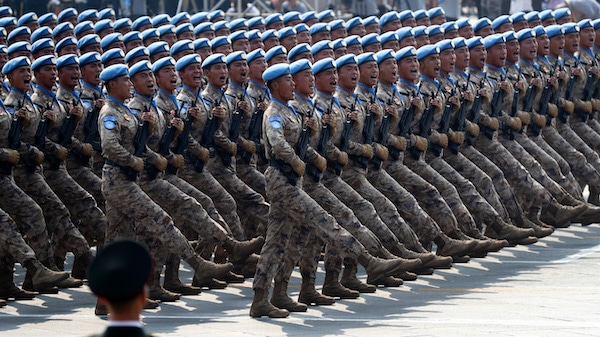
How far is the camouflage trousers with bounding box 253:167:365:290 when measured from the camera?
11.5 meters

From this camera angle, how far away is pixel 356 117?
1292cm

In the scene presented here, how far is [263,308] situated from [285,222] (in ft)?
2.33

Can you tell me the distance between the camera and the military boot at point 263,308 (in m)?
11.3

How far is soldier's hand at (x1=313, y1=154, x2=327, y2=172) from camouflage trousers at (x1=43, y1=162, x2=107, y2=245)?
7.49ft

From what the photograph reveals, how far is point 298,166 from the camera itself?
37.6ft

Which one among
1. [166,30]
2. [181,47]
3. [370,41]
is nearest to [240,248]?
[181,47]

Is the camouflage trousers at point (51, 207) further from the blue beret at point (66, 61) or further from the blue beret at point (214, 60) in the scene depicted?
the blue beret at point (214, 60)

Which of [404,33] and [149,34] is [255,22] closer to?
[149,34]

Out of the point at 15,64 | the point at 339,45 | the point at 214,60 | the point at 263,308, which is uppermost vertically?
the point at 339,45

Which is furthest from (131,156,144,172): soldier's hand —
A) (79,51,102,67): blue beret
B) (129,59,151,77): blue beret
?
(79,51,102,67): blue beret

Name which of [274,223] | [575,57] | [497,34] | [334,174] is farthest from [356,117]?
[575,57]

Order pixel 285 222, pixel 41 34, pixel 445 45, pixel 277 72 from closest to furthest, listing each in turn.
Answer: pixel 285 222, pixel 277 72, pixel 445 45, pixel 41 34

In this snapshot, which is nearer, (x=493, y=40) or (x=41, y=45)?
(x=41, y=45)

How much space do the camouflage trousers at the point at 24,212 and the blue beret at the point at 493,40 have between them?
5.64 m
